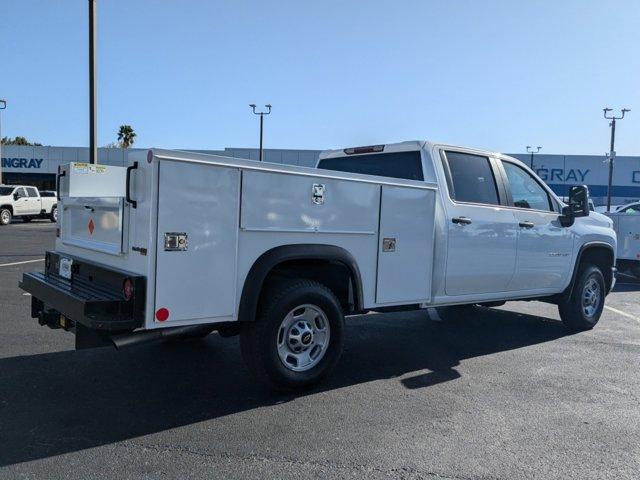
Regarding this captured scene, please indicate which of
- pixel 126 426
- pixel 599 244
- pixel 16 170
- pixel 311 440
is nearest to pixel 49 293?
pixel 126 426

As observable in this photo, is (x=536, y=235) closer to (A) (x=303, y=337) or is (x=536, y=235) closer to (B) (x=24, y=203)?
(A) (x=303, y=337)

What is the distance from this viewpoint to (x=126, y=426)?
13.1 ft

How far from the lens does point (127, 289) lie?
399 cm

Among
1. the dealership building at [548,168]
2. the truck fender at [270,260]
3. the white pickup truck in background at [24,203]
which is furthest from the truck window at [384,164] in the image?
the dealership building at [548,168]

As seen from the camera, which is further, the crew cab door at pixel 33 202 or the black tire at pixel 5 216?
the crew cab door at pixel 33 202

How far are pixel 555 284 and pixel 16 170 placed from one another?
49.8 metres

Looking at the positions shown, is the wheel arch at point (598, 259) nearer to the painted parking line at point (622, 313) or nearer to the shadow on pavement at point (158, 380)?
the shadow on pavement at point (158, 380)

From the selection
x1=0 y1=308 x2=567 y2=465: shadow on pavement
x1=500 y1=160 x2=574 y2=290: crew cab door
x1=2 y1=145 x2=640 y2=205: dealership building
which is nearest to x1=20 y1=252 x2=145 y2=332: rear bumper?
x1=0 y1=308 x2=567 y2=465: shadow on pavement

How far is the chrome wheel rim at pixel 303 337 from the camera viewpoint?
4723 millimetres

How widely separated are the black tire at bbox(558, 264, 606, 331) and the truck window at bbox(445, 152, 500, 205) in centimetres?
210

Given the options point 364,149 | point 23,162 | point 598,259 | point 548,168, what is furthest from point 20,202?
point 548,168

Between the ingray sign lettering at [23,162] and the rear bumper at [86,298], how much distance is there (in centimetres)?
4747

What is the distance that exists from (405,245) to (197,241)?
2.14 metres

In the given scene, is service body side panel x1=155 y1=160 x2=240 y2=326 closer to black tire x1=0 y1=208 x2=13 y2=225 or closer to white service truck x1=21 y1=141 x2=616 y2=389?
white service truck x1=21 y1=141 x2=616 y2=389
